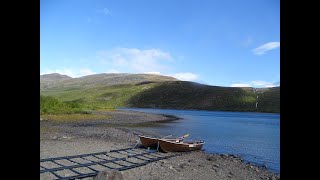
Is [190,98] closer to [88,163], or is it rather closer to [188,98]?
[188,98]

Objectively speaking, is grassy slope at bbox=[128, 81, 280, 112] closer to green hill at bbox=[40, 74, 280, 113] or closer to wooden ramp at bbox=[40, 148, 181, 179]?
green hill at bbox=[40, 74, 280, 113]

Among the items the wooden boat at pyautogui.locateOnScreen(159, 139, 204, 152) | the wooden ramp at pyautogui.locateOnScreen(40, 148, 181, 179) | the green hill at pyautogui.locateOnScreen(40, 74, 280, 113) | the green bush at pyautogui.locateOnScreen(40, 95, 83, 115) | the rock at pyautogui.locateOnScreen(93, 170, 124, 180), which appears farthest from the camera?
the green hill at pyautogui.locateOnScreen(40, 74, 280, 113)

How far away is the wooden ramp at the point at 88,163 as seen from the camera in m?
13.6

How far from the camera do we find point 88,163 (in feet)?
51.2

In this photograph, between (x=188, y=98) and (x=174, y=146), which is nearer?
(x=174, y=146)

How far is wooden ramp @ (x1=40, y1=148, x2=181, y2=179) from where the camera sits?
13594mm

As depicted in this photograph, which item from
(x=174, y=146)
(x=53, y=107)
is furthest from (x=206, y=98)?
(x=174, y=146)

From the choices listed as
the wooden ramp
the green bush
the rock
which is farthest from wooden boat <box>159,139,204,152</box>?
the green bush
